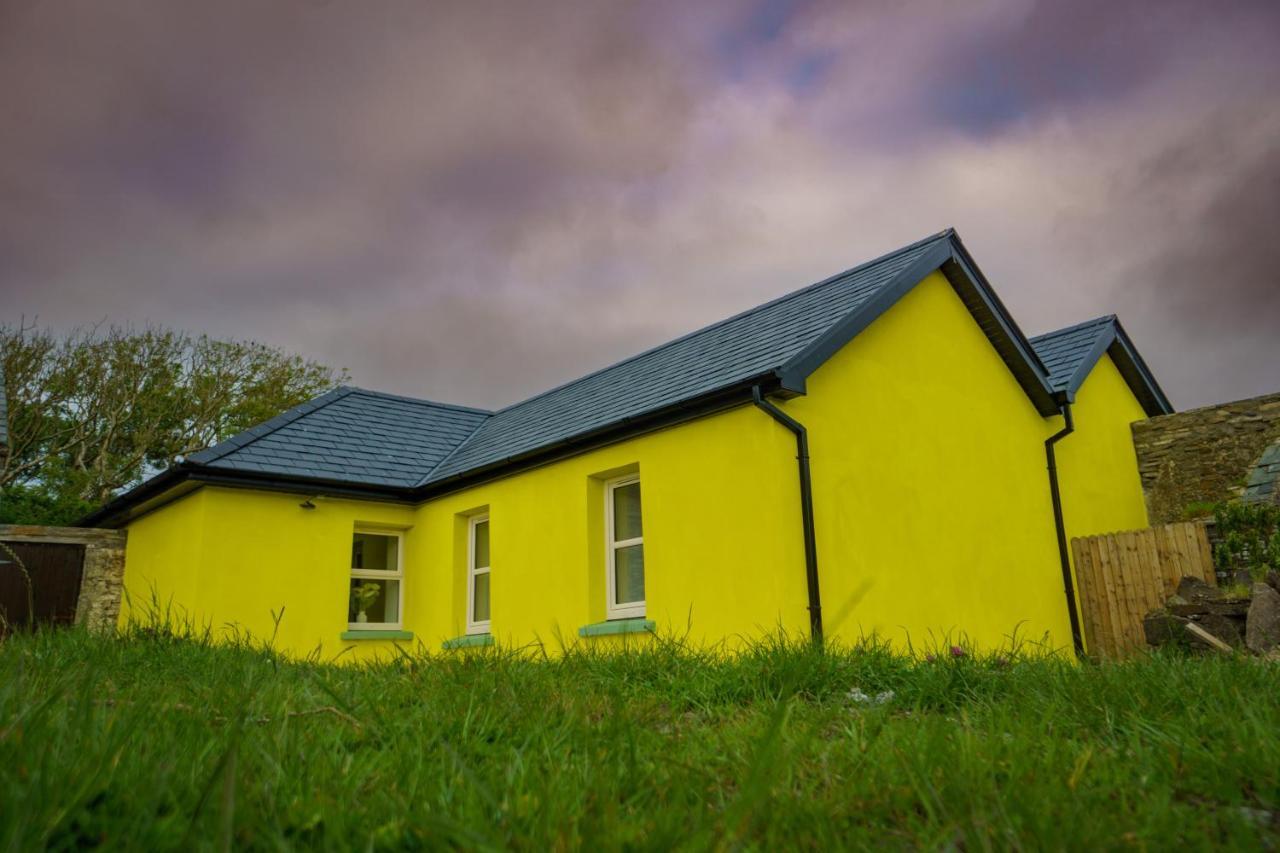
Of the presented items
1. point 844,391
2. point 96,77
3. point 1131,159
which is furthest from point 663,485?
point 1131,159

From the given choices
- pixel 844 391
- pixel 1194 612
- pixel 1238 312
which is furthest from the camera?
pixel 1238 312

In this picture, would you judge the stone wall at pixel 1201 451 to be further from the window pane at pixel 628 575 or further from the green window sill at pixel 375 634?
the green window sill at pixel 375 634

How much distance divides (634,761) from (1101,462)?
1319 cm

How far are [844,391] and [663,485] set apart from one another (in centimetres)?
225

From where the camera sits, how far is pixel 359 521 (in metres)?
12.8

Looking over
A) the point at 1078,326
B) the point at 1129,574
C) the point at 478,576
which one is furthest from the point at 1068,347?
the point at 478,576

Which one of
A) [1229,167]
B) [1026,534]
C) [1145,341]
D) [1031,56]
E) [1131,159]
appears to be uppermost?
[1229,167]

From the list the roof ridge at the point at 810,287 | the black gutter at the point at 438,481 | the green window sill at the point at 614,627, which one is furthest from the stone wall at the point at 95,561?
the green window sill at the point at 614,627

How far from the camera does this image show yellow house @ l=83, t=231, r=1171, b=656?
8.65 metres

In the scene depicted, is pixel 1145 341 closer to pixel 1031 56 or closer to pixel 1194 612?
pixel 1031 56

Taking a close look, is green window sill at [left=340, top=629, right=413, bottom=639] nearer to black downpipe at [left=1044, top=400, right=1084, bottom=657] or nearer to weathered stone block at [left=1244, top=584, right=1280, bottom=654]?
black downpipe at [left=1044, top=400, right=1084, bottom=657]

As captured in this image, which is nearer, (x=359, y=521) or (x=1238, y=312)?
(x=359, y=521)

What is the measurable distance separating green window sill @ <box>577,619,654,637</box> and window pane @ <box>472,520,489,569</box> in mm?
2985

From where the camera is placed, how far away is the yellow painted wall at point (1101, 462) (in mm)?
12312
